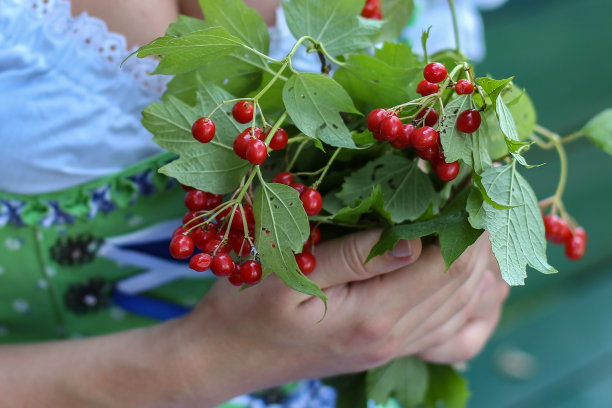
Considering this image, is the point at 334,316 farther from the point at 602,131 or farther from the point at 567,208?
the point at 567,208

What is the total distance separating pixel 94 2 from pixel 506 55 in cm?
106

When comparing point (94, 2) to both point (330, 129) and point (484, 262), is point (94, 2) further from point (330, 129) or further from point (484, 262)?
point (484, 262)

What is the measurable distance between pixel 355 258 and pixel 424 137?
0.13 meters

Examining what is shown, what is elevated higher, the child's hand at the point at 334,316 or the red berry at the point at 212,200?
the red berry at the point at 212,200

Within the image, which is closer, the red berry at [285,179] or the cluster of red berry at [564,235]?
the red berry at [285,179]

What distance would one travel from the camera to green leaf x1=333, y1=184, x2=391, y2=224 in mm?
369

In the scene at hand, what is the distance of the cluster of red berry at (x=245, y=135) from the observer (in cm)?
32

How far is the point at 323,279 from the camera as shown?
0.44 meters

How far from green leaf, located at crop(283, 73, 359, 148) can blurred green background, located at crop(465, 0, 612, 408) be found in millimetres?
1051

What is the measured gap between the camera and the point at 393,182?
42cm

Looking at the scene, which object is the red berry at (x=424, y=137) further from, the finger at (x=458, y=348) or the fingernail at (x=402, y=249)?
the finger at (x=458, y=348)

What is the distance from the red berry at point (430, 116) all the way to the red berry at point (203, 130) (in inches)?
4.9

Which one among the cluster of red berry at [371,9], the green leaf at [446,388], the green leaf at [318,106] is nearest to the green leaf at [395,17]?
the cluster of red berry at [371,9]

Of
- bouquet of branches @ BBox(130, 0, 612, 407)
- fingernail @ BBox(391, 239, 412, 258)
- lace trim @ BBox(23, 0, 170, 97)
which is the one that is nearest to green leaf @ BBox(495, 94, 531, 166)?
bouquet of branches @ BBox(130, 0, 612, 407)
